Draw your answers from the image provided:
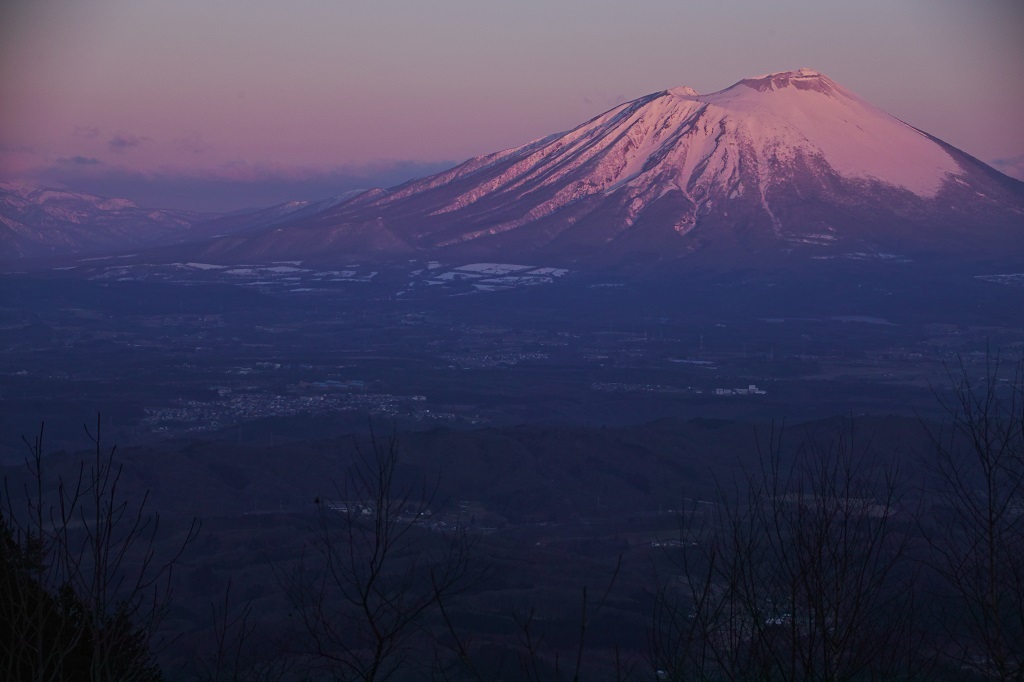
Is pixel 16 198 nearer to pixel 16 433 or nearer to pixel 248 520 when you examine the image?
pixel 16 433

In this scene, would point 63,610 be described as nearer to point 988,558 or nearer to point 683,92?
point 988,558

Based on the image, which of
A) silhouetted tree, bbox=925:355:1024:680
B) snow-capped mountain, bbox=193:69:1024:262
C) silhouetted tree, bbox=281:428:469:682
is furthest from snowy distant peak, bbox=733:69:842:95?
silhouetted tree, bbox=925:355:1024:680

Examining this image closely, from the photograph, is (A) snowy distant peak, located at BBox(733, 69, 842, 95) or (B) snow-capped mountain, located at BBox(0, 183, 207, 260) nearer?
(A) snowy distant peak, located at BBox(733, 69, 842, 95)

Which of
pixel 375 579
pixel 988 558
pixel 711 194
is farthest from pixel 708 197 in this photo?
pixel 988 558

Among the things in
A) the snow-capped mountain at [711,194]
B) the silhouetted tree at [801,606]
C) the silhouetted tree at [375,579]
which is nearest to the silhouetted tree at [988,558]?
the silhouetted tree at [801,606]

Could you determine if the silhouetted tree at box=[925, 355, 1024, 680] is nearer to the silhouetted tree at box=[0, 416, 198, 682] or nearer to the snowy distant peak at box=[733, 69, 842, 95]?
the silhouetted tree at box=[0, 416, 198, 682]

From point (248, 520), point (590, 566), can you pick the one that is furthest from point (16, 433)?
point (590, 566)
